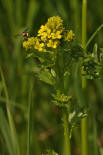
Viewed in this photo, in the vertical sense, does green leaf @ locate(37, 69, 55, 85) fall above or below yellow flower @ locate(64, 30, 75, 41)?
below

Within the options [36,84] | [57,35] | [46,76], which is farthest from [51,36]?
[36,84]

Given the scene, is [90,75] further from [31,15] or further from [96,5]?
[96,5]

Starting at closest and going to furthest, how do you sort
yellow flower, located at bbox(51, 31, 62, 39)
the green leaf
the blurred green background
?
yellow flower, located at bbox(51, 31, 62, 39)
the green leaf
the blurred green background

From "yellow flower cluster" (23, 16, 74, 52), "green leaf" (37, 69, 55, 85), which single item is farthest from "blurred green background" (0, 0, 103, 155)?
"yellow flower cluster" (23, 16, 74, 52)

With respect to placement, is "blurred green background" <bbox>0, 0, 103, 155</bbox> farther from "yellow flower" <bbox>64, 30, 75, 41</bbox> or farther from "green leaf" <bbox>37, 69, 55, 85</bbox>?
"yellow flower" <bbox>64, 30, 75, 41</bbox>

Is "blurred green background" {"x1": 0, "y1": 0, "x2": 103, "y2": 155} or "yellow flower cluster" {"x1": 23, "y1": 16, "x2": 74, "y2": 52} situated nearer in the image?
"yellow flower cluster" {"x1": 23, "y1": 16, "x2": 74, "y2": 52}

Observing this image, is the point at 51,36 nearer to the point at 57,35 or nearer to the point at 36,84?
the point at 57,35

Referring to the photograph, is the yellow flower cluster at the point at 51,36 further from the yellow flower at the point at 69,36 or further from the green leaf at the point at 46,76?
the green leaf at the point at 46,76

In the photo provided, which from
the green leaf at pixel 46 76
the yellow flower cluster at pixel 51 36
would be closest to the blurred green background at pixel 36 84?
the green leaf at pixel 46 76

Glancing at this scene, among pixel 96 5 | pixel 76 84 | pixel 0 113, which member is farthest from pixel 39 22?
pixel 0 113
